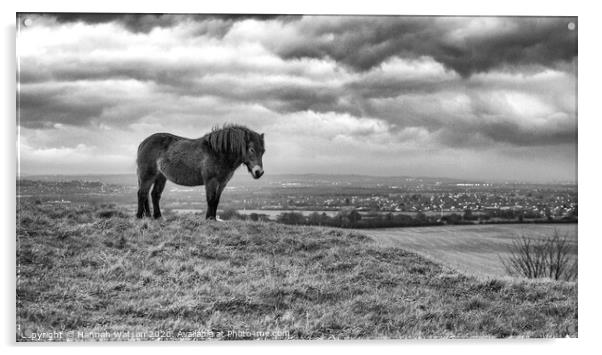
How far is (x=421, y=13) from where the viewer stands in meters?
5.21

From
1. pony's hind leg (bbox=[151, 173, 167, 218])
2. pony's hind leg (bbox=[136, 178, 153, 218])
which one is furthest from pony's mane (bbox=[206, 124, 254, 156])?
pony's hind leg (bbox=[136, 178, 153, 218])

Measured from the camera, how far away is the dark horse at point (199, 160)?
5258mm

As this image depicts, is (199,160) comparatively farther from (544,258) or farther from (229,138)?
(544,258)

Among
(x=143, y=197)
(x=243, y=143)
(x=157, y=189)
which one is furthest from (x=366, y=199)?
(x=143, y=197)

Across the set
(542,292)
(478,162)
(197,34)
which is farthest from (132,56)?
(542,292)

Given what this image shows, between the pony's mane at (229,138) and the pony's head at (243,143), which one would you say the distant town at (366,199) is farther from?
the pony's mane at (229,138)

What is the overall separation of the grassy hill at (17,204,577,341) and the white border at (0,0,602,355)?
13 centimetres

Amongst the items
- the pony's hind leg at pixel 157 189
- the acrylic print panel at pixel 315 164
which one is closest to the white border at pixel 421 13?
the acrylic print panel at pixel 315 164

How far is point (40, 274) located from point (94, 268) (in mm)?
421

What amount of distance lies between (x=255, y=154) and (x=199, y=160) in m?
0.53

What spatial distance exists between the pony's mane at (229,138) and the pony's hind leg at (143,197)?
0.68 metres

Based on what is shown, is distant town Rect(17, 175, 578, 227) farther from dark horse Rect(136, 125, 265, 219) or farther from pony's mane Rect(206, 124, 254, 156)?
pony's mane Rect(206, 124, 254, 156)

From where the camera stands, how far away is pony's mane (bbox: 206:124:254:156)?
5.23 m
